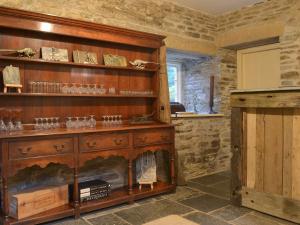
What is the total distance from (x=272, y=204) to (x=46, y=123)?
2.63m

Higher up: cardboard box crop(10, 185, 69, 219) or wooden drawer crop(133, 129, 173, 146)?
wooden drawer crop(133, 129, 173, 146)

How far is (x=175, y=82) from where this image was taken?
18.6 feet

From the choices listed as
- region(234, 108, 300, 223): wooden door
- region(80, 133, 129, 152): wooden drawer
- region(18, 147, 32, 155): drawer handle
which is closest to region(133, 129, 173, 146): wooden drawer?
region(80, 133, 129, 152): wooden drawer

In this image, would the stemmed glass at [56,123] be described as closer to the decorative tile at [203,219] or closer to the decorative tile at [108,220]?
the decorative tile at [108,220]

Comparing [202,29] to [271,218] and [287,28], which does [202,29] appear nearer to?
[287,28]

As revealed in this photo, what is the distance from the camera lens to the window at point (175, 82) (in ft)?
18.5

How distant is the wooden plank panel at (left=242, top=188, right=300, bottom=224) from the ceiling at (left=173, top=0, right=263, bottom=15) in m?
3.01

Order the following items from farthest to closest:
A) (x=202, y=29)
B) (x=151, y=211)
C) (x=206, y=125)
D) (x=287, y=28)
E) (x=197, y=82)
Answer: (x=197, y=82) → (x=202, y=29) → (x=206, y=125) → (x=287, y=28) → (x=151, y=211)

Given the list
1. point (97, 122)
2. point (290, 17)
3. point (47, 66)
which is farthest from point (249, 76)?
point (47, 66)

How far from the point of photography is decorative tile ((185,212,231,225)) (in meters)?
2.81

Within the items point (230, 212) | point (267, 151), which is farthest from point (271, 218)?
point (267, 151)

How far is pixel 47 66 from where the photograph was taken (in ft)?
10.8

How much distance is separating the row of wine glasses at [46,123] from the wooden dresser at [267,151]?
82.5 inches

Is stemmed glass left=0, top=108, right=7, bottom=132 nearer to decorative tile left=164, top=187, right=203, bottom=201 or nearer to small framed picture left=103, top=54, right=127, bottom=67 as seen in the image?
small framed picture left=103, top=54, right=127, bottom=67
